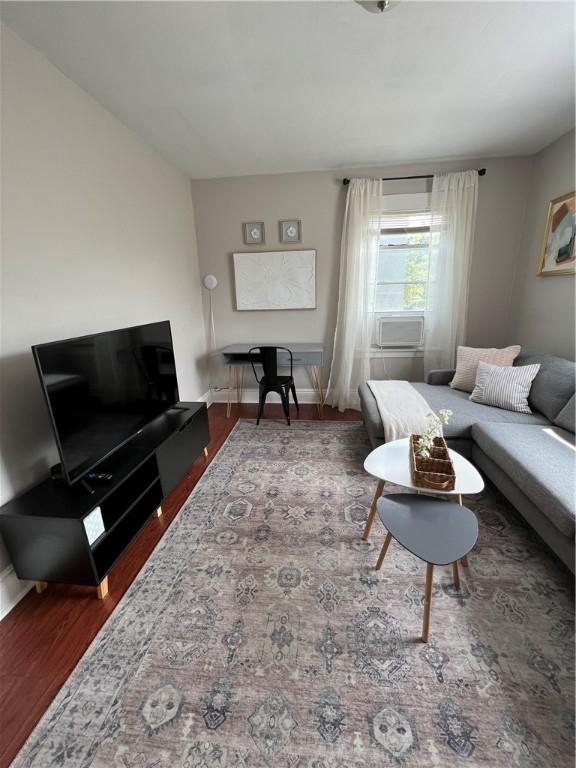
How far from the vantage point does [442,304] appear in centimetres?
333

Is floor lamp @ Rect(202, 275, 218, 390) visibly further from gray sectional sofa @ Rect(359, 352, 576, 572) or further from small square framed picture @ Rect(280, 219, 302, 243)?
gray sectional sofa @ Rect(359, 352, 576, 572)

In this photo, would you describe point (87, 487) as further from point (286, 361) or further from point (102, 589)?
point (286, 361)

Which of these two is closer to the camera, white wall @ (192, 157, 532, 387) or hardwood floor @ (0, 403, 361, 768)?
hardwood floor @ (0, 403, 361, 768)

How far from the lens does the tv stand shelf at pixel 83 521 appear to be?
139 centimetres

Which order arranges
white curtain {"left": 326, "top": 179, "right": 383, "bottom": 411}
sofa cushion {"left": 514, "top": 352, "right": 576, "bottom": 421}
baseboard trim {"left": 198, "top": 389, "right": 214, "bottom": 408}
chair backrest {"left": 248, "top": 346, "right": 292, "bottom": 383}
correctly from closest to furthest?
sofa cushion {"left": 514, "top": 352, "right": 576, "bottom": 421}
chair backrest {"left": 248, "top": 346, "right": 292, "bottom": 383}
white curtain {"left": 326, "top": 179, "right": 383, "bottom": 411}
baseboard trim {"left": 198, "top": 389, "right": 214, "bottom": 408}

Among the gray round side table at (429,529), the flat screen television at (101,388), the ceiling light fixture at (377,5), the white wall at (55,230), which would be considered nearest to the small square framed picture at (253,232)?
the white wall at (55,230)

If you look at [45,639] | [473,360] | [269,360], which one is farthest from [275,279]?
[45,639]

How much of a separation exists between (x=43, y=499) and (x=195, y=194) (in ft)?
10.9

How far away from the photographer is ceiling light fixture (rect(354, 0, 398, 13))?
1299 mm

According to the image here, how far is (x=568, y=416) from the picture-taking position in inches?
81.1

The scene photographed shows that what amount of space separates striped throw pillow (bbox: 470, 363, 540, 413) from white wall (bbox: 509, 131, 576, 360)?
49cm

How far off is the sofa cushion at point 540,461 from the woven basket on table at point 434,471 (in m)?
0.42

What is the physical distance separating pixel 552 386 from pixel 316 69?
8.26 feet

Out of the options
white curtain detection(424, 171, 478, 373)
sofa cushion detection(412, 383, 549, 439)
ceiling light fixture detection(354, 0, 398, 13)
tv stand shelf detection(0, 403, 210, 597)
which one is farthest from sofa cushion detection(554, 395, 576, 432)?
tv stand shelf detection(0, 403, 210, 597)
